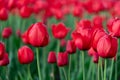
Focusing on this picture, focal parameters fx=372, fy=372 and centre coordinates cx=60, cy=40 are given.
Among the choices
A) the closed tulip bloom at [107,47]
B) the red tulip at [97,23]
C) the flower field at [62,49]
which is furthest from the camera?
the red tulip at [97,23]

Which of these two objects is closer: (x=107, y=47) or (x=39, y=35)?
(x=107, y=47)

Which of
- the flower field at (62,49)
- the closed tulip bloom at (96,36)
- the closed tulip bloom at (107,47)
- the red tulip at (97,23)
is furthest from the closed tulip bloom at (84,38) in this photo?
the red tulip at (97,23)

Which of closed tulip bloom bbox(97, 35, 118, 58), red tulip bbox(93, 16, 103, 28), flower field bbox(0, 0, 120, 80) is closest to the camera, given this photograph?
closed tulip bloom bbox(97, 35, 118, 58)

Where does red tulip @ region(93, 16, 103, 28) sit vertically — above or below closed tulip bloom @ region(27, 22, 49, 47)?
above

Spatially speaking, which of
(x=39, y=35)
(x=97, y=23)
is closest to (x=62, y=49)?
(x=97, y=23)

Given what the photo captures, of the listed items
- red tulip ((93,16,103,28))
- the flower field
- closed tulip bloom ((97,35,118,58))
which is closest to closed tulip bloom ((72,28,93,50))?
the flower field

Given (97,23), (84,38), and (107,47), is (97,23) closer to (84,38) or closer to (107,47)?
(84,38)

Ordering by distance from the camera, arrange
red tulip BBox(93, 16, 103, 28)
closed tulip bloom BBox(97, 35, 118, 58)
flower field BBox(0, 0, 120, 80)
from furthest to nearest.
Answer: red tulip BBox(93, 16, 103, 28) < flower field BBox(0, 0, 120, 80) < closed tulip bloom BBox(97, 35, 118, 58)

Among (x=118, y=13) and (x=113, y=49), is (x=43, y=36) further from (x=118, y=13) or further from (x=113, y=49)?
(x=118, y=13)

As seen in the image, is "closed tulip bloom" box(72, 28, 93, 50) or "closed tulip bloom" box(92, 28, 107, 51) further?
"closed tulip bloom" box(72, 28, 93, 50)

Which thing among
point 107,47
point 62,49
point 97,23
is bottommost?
point 62,49

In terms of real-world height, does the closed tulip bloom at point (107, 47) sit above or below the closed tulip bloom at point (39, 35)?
below

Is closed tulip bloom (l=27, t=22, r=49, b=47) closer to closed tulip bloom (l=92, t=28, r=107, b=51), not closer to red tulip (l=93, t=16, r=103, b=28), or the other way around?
closed tulip bloom (l=92, t=28, r=107, b=51)

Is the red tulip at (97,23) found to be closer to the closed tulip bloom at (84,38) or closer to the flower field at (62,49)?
the flower field at (62,49)
